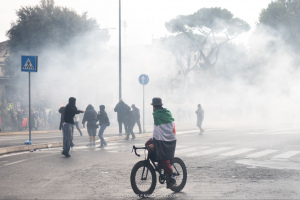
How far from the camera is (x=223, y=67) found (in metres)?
59.4

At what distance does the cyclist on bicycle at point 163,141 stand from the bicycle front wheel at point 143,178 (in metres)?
0.22

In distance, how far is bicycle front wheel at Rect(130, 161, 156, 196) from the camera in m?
6.90

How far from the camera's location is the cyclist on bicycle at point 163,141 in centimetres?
698

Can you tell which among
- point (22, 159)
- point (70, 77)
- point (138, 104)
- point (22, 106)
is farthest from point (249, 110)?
point (22, 159)

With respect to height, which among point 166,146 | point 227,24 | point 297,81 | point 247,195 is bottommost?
point 247,195

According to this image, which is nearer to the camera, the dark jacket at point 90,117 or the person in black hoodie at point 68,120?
the person in black hoodie at point 68,120

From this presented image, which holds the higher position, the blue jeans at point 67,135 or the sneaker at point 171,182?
the blue jeans at point 67,135

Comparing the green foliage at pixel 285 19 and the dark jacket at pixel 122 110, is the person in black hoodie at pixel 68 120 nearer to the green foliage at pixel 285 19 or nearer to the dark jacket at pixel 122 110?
the dark jacket at pixel 122 110

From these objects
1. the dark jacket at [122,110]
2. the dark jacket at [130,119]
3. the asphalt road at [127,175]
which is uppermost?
the dark jacket at [122,110]

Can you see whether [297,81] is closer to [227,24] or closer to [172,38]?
[227,24]

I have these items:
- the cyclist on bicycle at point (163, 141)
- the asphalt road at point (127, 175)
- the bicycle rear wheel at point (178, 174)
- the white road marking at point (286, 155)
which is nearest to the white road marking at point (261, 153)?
the asphalt road at point (127, 175)

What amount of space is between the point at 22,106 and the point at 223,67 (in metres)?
31.7

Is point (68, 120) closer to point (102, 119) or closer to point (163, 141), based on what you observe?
point (102, 119)

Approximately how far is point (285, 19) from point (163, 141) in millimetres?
38257
